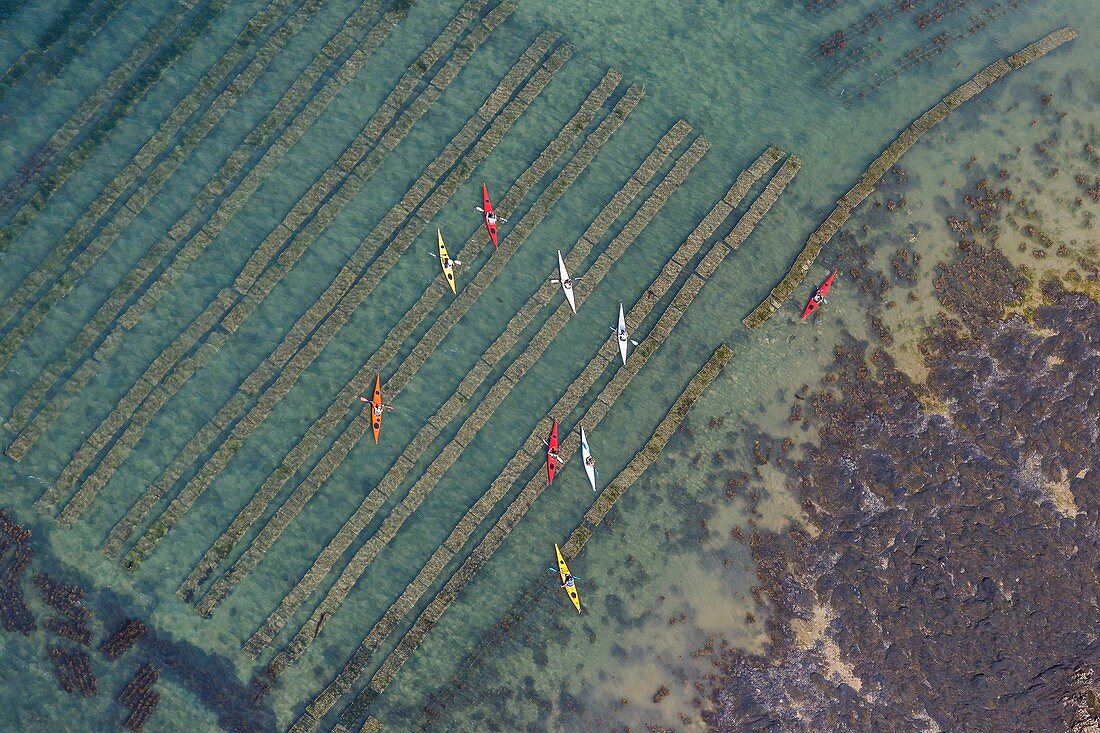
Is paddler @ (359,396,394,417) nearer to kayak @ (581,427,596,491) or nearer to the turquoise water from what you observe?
the turquoise water

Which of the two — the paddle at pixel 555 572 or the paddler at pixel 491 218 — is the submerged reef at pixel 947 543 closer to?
the paddle at pixel 555 572

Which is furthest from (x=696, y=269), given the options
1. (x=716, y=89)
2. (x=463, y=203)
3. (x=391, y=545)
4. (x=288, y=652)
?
(x=288, y=652)

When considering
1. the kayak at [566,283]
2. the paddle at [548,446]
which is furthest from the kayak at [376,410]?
the kayak at [566,283]

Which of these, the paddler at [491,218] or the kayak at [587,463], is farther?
the paddler at [491,218]

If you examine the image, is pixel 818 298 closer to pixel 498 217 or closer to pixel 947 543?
pixel 947 543

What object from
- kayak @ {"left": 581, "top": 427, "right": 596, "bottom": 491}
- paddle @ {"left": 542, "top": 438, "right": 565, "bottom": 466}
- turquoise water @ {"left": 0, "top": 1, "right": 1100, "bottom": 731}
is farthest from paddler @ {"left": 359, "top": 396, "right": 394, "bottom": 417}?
kayak @ {"left": 581, "top": 427, "right": 596, "bottom": 491}

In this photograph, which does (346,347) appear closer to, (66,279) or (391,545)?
(391,545)
